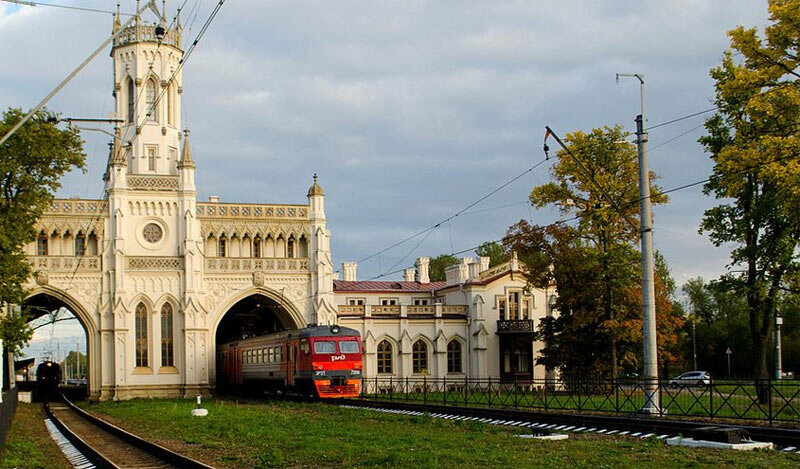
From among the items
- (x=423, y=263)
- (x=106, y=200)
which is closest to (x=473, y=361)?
(x=423, y=263)

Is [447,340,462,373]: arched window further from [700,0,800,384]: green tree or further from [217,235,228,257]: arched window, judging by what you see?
[700,0,800,384]: green tree

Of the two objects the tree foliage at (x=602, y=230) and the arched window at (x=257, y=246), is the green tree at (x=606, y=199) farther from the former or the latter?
the arched window at (x=257, y=246)

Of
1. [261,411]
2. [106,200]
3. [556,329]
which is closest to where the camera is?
[261,411]

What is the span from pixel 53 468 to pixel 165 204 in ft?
126

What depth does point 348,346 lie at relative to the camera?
44938 mm

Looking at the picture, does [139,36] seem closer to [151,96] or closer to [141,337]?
[151,96]

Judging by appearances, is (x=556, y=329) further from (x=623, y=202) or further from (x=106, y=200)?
(x=106, y=200)

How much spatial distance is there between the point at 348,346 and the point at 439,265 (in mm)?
→ 62133

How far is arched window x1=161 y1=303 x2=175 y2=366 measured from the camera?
56344mm

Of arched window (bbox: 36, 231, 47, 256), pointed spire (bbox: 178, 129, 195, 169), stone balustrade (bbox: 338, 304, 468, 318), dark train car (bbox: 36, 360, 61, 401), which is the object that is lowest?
dark train car (bbox: 36, 360, 61, 401)

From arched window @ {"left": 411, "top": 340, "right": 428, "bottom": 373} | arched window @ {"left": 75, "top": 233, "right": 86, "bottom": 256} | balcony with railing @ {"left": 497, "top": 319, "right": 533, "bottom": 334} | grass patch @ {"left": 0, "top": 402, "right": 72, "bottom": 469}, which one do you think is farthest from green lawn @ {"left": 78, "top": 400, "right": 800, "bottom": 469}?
balcony with railing @ {"left": 497, "top": 319, "right": 533, "bottom": 334}

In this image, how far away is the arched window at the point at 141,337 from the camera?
183ft

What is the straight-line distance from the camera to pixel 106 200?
56.2m

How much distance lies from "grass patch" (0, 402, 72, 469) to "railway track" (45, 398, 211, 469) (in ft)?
1.09
